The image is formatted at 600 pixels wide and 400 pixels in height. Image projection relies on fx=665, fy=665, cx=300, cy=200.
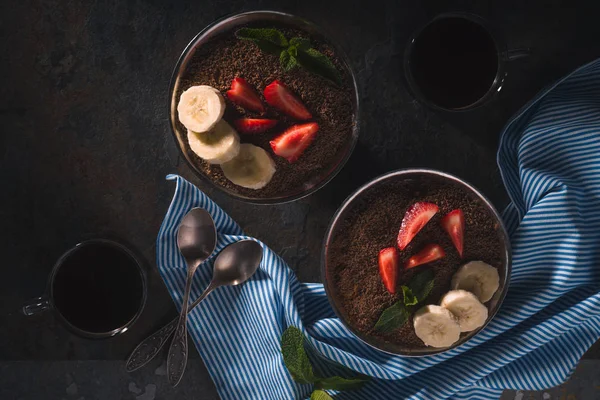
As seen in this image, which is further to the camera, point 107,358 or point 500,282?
point 107,358

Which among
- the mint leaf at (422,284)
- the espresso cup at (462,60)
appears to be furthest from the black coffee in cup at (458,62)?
the mint leaf at (422,284)

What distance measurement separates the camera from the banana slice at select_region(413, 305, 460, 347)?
182 centimetres

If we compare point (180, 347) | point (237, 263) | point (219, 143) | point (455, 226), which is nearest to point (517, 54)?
point (455, 226)

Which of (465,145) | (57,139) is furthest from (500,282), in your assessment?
(57,139)

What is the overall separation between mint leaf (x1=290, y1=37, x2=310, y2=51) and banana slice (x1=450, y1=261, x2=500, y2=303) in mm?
745

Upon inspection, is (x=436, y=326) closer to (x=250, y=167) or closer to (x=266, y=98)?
(x=250, y=167)

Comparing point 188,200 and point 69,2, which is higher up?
point 69,2

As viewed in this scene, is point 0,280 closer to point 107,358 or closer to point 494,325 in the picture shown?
point 107,358

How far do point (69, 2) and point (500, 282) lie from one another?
1.54m

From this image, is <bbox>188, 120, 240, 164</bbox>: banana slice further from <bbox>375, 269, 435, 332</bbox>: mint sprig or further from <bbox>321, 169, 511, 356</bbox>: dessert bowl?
<bbox>375, 269, 435, 332</bbox>: mint sprig

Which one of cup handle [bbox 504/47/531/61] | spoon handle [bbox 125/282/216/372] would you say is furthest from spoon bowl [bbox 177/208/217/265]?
cup handle [bbox 504/47/531/61]

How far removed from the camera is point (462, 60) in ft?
6.44

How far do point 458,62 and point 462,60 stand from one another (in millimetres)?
13

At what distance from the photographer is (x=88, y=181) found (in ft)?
6.89
